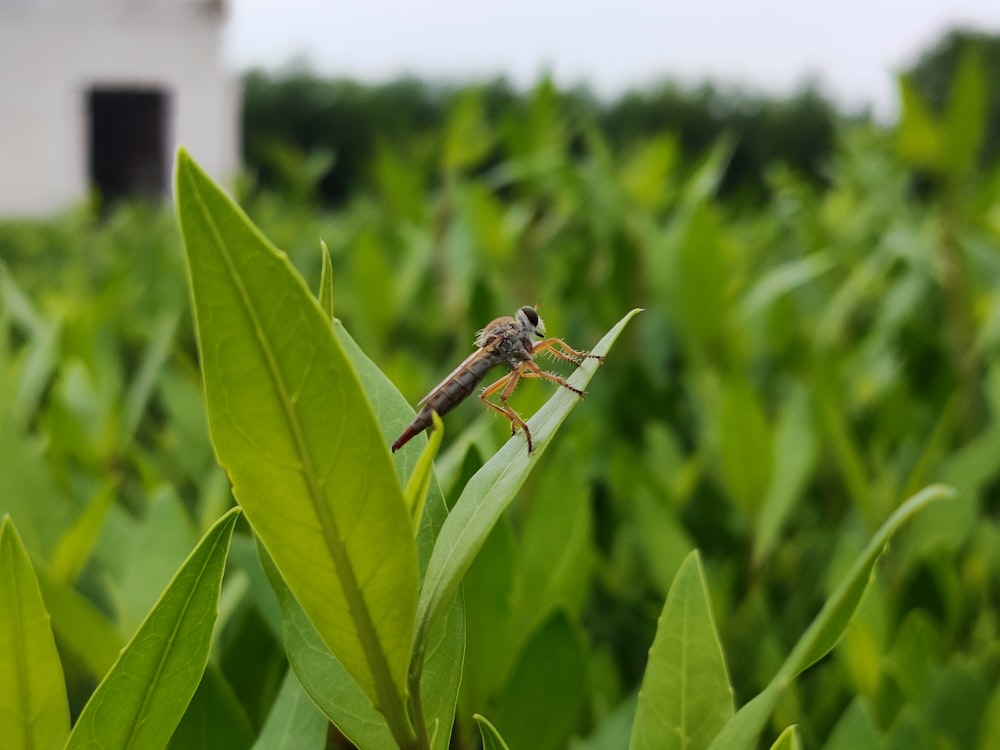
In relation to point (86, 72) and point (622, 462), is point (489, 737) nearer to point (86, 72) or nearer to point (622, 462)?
point (622, 462)

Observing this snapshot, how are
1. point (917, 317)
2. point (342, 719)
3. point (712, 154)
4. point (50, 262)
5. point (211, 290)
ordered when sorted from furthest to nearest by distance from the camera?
point (50, 262)
point (712, 154)
point (917, 317)
point (342, 719)
point (211, 290)

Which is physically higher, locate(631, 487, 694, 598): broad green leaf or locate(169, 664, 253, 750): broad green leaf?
locate(169, 664, 253, 750): broad green leaf

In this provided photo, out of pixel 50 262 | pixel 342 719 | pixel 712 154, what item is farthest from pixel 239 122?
pixel 342 719

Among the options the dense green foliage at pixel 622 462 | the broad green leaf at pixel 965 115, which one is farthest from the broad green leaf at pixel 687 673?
the broad green leaf at pixel 965 115

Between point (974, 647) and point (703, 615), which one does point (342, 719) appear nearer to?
point (703, 615)

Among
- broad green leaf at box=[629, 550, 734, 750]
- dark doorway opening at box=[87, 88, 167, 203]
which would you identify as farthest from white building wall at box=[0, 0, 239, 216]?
broad green leaf at box=[629, 550, 734, 750]

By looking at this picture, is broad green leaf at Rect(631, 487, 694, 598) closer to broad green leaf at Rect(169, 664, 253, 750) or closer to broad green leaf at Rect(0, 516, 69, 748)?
broad green leaf at Rect(169, 664, 253, 750)
